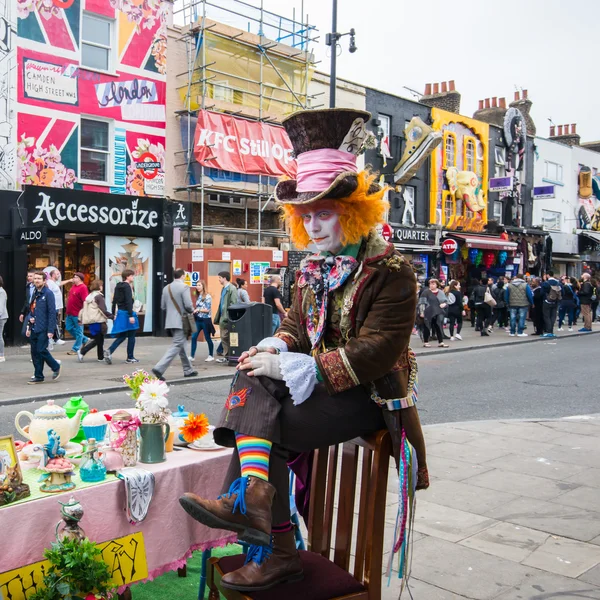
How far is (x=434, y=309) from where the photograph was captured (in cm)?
1664

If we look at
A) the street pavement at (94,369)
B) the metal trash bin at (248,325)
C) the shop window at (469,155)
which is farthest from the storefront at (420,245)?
the metal trash bin at (248,325)

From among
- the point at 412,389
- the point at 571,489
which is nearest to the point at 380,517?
the point at 412,389

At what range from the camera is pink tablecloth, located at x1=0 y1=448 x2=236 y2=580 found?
250cm

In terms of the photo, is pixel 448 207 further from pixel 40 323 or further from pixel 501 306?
pixel 40 323

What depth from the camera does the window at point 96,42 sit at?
16422 millimetres

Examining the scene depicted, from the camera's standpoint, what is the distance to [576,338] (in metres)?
19.8

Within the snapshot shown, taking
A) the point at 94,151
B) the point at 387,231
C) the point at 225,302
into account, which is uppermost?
the point at 94,151

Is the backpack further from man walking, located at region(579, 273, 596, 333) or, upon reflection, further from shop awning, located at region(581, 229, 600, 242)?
shop awning, located at region(581, 229, 600, 242)

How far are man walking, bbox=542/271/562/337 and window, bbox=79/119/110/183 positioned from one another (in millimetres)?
12824

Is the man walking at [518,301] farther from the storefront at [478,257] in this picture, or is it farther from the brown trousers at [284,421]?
the brown trousers at [284,421]

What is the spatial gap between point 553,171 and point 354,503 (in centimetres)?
3456

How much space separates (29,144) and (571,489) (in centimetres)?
1393

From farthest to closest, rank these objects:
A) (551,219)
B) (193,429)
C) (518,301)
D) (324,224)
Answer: (551,219) < (518,301) < (193,429) < (324,224)

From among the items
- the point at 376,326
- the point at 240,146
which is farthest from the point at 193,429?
the point at 240,146
